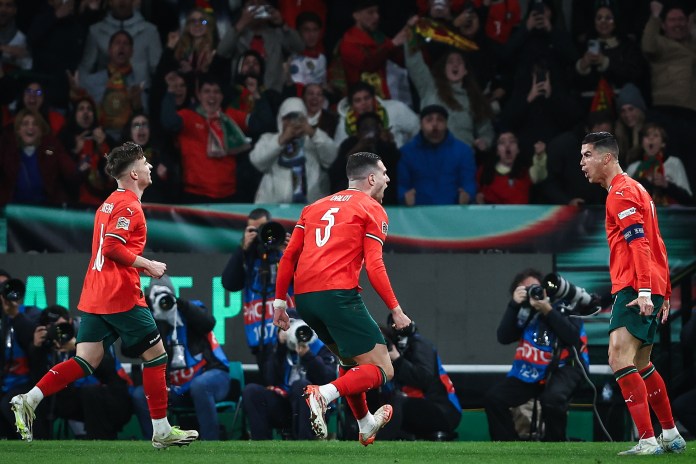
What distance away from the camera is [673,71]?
44.3 ft

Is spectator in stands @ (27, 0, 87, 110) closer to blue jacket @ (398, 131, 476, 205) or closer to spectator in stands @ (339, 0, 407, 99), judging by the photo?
spectator in stands @ (339, 0, 407, 99)

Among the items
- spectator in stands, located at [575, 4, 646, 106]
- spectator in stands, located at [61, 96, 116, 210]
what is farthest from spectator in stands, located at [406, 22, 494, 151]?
spectator in stands, located at [61, 96, 116, 210]

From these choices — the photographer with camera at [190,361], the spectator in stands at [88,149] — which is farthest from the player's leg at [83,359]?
the spectator in stands at [88,149]

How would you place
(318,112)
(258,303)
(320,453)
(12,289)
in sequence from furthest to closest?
1. (318,112)
2. (258,303)
3. (12,289)
4. (320,453)

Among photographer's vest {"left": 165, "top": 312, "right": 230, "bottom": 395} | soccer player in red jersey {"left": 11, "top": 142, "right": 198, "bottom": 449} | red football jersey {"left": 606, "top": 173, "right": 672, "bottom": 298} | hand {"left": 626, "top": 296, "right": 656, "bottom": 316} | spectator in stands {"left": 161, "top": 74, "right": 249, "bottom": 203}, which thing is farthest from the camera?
spectator in stands {"left": 161, "top": 74, "right": 249, "bottom": 203}

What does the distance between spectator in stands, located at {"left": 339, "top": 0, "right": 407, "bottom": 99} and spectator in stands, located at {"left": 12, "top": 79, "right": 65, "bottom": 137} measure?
323cm

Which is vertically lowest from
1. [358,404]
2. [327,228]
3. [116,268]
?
[358,404]

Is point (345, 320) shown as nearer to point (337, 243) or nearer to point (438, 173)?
point (337, 243)

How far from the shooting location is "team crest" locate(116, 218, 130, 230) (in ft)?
26.3

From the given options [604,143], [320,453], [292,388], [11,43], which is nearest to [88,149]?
[11,43]

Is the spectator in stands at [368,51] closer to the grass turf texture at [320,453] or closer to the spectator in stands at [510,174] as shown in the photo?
the spectator in stands at [510,174]

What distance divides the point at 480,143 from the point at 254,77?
2.60 meters

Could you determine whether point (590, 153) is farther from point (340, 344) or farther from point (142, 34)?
point (142, 34)

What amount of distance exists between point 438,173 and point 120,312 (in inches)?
204
